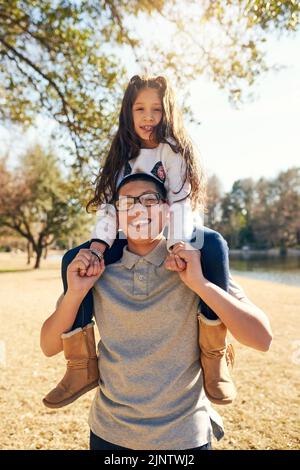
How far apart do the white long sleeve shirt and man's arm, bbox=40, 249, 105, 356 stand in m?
0.30

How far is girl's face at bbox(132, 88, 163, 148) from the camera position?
2418 millimetres

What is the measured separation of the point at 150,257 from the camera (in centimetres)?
181

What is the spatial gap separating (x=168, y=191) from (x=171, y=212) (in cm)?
20

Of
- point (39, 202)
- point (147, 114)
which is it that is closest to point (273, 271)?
point (39, 202)

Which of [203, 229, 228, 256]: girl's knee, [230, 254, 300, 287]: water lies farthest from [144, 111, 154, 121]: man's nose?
[230, 254, 300, 287]: water

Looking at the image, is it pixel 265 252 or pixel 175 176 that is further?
pixel 265 252

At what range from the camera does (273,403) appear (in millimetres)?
5172

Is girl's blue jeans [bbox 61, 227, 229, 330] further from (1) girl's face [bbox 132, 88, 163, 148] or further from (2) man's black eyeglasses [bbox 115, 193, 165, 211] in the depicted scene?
(1) girl's face [bbox 132, 88, 163, 148]

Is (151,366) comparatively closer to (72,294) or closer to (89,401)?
(72,294)

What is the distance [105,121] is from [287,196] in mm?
53141

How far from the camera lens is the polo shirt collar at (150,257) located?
5.93 ft
